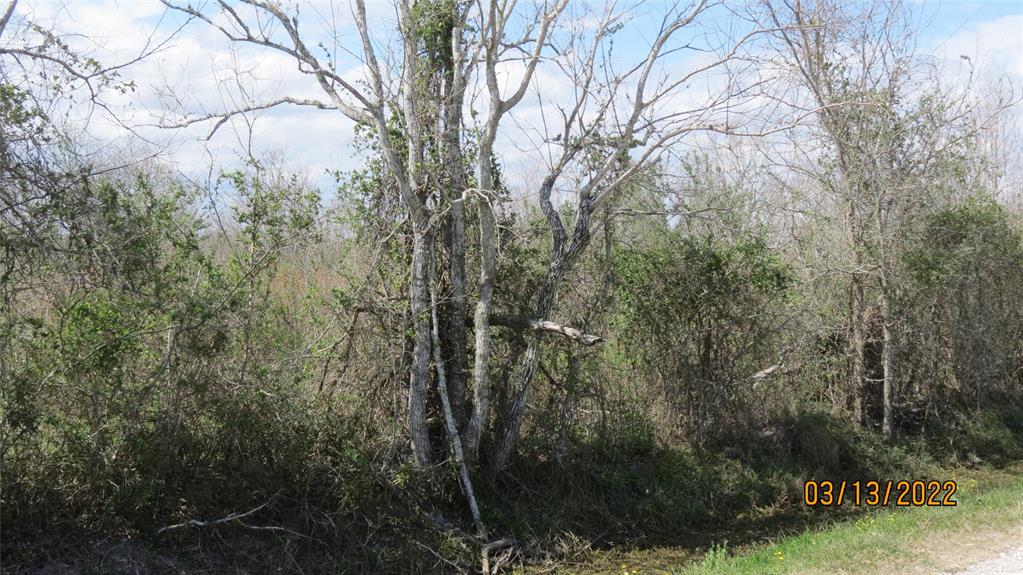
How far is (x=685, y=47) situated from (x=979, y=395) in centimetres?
928

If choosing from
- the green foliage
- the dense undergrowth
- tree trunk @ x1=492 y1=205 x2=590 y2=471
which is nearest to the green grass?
the dense undergrowth

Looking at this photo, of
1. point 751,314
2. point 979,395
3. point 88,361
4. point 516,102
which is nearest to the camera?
point 88,361

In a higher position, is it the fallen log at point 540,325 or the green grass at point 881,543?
the fallen log at point 540,325

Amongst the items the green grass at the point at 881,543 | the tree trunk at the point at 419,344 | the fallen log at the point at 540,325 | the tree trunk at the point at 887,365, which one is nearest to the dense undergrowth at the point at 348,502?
the tree trunk at the point at 419,344

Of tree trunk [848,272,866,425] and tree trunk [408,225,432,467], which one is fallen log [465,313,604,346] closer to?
tree trunk [408,225,432,467]

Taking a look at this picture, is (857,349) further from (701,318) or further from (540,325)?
(540,325)

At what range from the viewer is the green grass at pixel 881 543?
6.76 meters

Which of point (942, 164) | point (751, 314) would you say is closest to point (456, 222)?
point (751, 314)

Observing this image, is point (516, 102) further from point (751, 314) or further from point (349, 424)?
point (751, 314)

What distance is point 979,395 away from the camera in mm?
14852

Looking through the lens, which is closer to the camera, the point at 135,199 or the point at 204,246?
the point at 135,199

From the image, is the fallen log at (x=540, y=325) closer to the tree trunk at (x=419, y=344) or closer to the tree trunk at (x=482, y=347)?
the tree trunk at (x=482, y=347)

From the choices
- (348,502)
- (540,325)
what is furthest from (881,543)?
(348,502)

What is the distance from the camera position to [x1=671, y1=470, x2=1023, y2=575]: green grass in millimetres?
6758
